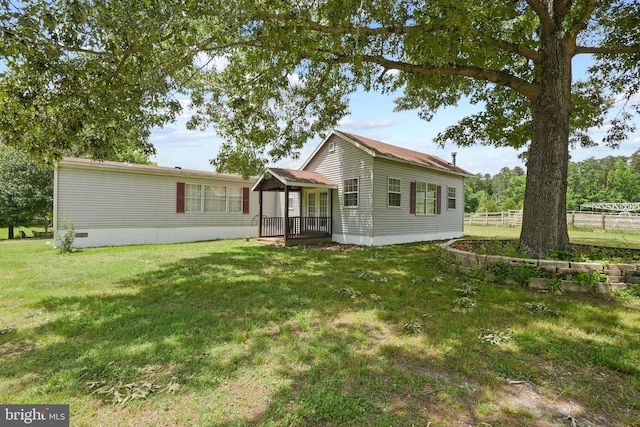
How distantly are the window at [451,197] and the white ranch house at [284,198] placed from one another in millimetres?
54

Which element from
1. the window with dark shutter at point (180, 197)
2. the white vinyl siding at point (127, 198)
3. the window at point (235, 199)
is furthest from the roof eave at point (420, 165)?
the window with dark shutter at point (180, 197)

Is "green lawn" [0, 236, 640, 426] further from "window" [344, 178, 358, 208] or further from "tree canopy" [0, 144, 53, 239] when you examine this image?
"tree canopy" [0, 144, 53, 239]

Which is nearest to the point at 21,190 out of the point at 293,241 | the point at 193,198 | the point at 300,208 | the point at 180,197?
the point at 180,197

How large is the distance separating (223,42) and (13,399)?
5199 millimetres

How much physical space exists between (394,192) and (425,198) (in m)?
2.48

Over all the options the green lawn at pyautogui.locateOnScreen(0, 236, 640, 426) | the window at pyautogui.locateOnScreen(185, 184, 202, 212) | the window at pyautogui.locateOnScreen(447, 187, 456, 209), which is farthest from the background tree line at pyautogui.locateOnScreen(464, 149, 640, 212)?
the green lawn at pyautogui.locateOnScreen(0, 236, 640, 426)

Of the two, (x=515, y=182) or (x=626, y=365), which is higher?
(x=515, y=182)

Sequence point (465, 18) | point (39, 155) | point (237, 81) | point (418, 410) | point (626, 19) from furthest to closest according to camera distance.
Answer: point (237, 81)
point (626, 19)
point (39, 155)
point (465, 18)
point (418, 410)

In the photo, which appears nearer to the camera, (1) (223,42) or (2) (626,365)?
(2) (626,365)

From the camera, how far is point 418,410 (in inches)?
89.0

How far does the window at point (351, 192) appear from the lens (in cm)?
1244

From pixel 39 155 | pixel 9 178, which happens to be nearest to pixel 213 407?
pixel 39 155

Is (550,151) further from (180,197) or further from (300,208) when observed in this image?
(180,197)

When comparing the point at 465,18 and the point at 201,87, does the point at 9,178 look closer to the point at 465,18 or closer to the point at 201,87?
the point at 201,87
